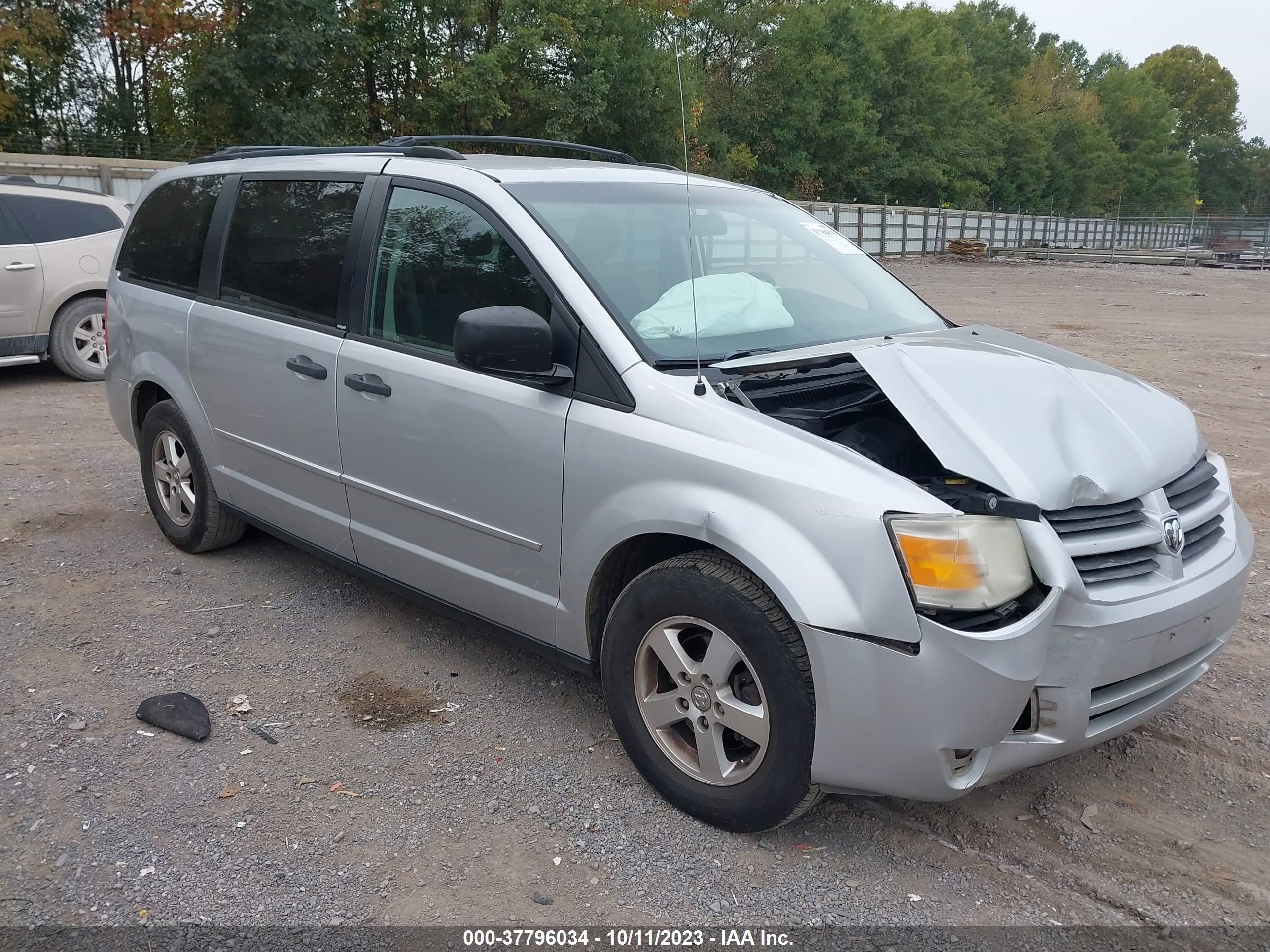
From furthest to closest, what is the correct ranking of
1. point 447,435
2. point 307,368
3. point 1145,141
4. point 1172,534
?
point 1145,141 → point 307,368 → point 447,435 → point 1172,534

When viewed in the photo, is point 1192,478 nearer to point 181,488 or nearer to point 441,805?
point 441,805

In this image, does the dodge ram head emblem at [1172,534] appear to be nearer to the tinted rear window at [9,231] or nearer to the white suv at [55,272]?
the white suv at [55,272]

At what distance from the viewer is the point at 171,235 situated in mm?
4957

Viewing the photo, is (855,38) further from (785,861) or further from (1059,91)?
(785,861)

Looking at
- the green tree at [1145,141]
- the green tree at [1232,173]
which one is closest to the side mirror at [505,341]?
the green tree at [1145,141]

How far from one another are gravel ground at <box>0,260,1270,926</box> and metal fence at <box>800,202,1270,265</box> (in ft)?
90.5

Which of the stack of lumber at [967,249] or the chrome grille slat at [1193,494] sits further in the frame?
the stack of lumber at [967,249]

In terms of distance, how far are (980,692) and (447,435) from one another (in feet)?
6.09

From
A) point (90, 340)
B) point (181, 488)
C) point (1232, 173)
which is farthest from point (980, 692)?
point (1232, 173)

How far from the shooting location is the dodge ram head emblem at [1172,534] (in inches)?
109

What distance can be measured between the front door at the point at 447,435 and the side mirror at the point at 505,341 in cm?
16

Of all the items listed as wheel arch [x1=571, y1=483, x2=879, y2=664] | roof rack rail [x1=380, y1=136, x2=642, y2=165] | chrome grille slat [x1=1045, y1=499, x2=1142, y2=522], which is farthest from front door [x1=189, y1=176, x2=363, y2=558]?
chrome grille slat [x1=1045, y1=499, x2=1142, y2=522]

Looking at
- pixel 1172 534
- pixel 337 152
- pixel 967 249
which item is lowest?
pixel 1172 534

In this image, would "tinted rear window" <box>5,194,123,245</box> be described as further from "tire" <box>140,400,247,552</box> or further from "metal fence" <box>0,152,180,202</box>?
"metal fence" <box>0,152,180,202</box>
